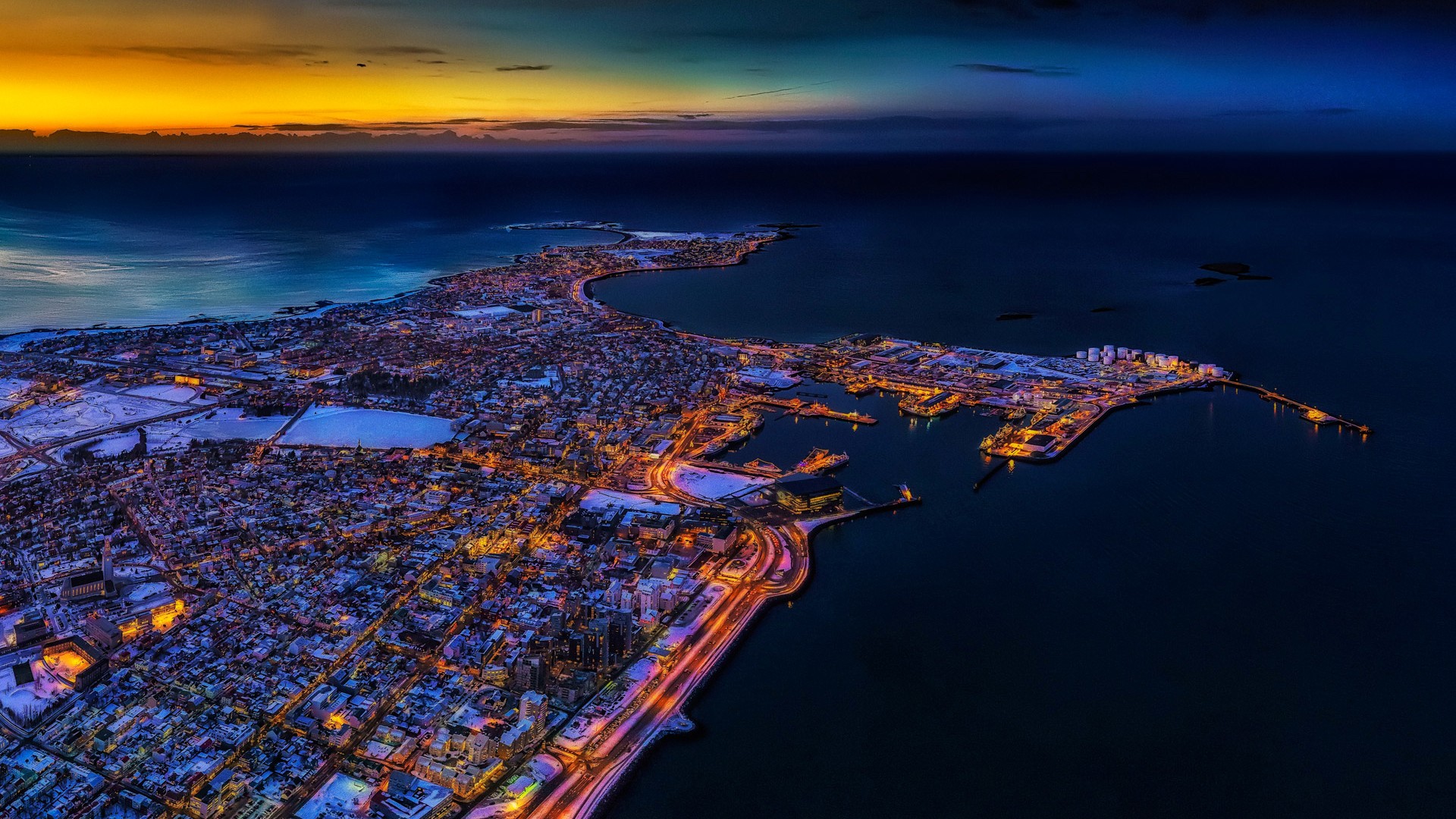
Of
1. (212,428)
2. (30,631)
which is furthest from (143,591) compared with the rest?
(212,428)

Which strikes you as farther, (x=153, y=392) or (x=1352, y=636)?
(x=153, y=392)

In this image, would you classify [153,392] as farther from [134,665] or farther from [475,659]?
[475,659]

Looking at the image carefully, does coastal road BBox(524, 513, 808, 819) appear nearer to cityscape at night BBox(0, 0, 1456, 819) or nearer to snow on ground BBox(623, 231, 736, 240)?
cityscape at night BBox(0, 0, 1456, 819)

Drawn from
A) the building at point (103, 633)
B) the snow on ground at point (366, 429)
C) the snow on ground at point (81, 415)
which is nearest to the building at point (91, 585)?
the building at point (103, 633)

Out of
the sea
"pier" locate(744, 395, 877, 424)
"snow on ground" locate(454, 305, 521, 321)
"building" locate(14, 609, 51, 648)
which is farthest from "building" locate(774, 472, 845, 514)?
"snow on ground" locate(454, 305, 521, 321)

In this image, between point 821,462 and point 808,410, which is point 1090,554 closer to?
point 821,462

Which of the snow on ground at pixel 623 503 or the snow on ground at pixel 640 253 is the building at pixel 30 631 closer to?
the snow on ground at pixel 623 503

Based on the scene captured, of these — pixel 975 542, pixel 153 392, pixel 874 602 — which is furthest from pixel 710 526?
pixel 153 392
